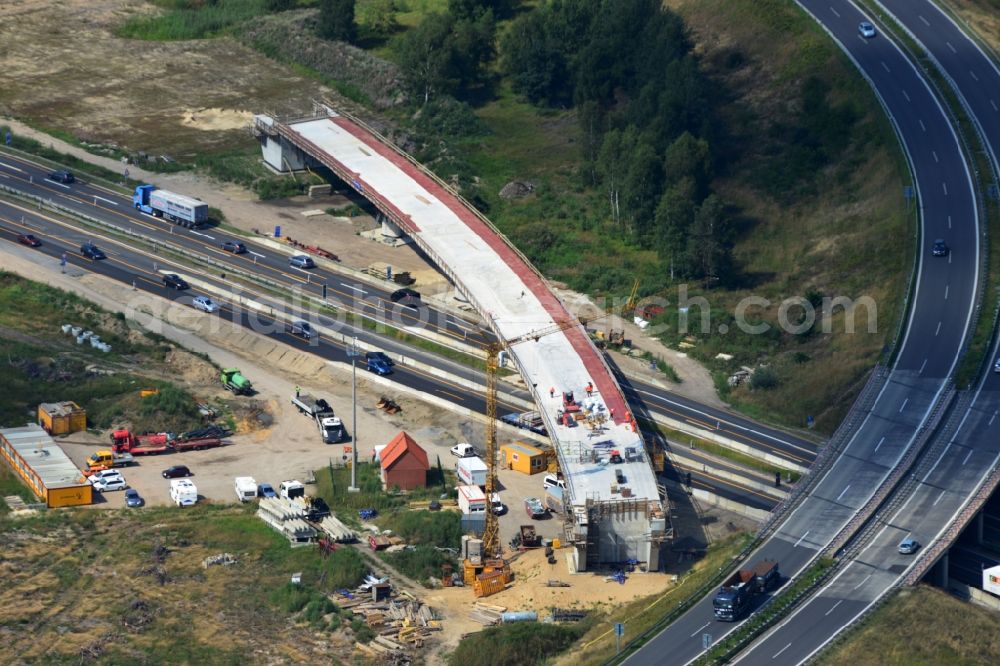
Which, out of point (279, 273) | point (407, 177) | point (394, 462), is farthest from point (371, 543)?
point (407, 177)

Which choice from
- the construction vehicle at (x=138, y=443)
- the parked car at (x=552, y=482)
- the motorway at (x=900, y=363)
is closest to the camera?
the motorway at (x=900, y=363)

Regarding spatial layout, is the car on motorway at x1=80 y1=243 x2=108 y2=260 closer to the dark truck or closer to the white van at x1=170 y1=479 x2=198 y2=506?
the white van at x1=170 y1=479 x2=198 y2=506

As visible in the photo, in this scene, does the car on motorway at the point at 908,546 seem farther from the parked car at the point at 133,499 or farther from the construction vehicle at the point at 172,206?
the construction vehicle at the point at 172,206

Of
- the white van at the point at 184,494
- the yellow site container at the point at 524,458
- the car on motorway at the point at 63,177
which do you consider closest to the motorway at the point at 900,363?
the yellow site container at the point at 524,458

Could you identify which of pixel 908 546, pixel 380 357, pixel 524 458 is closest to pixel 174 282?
pixel 380 357

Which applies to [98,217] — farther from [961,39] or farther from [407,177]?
[961,39]

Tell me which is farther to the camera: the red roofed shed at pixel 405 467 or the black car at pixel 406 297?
the black car at pixel 406 297

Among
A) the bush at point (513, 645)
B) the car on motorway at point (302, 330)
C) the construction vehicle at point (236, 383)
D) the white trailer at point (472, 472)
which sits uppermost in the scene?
the car on motorway at point (302, 330)
